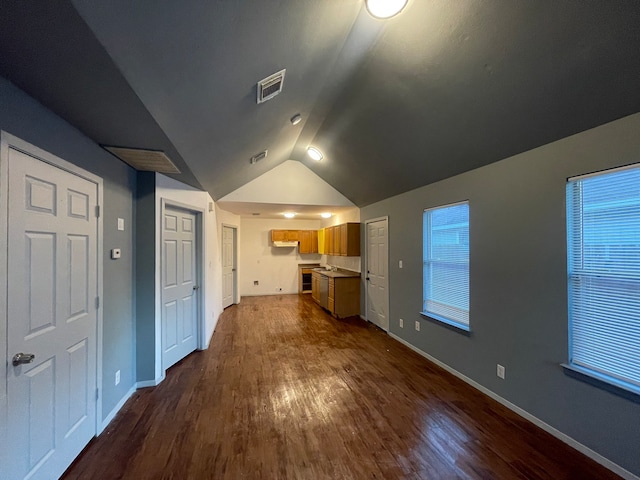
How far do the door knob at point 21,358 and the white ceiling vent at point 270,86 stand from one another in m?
2.16

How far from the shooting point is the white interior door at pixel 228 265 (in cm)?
632

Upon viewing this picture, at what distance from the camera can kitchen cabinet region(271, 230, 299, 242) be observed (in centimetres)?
818

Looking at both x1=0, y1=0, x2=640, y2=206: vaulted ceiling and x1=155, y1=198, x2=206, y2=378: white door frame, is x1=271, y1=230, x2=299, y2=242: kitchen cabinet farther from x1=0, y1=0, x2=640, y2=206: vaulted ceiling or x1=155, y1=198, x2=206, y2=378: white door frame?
x1=0, y1=0, x2=640, y2=206: vaulted ceiling

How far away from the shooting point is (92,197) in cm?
213

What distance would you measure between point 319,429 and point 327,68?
3063 millimetres

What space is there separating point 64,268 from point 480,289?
11.7ft

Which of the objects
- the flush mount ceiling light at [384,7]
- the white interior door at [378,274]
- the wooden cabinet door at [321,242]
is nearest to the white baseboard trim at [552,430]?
the white interior door at [378,274]

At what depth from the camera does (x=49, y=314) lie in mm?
1691

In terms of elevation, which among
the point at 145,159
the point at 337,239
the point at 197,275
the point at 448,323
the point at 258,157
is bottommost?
the point at 448,323

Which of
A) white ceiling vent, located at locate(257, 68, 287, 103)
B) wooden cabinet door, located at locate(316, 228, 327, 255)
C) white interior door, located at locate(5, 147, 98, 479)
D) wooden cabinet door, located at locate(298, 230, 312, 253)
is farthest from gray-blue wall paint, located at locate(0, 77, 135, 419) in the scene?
wooden cabinet door, located at locate(298, 230, 312, 253)

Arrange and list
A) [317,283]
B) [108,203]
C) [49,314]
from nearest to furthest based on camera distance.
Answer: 1. [49,314]
2. [108,203]
3. [317,283]

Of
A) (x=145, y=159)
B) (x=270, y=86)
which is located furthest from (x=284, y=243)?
(x=270, y=86)

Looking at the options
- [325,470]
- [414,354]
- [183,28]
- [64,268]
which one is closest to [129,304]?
[64,268]

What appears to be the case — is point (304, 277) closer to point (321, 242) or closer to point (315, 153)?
point (321, 242)
